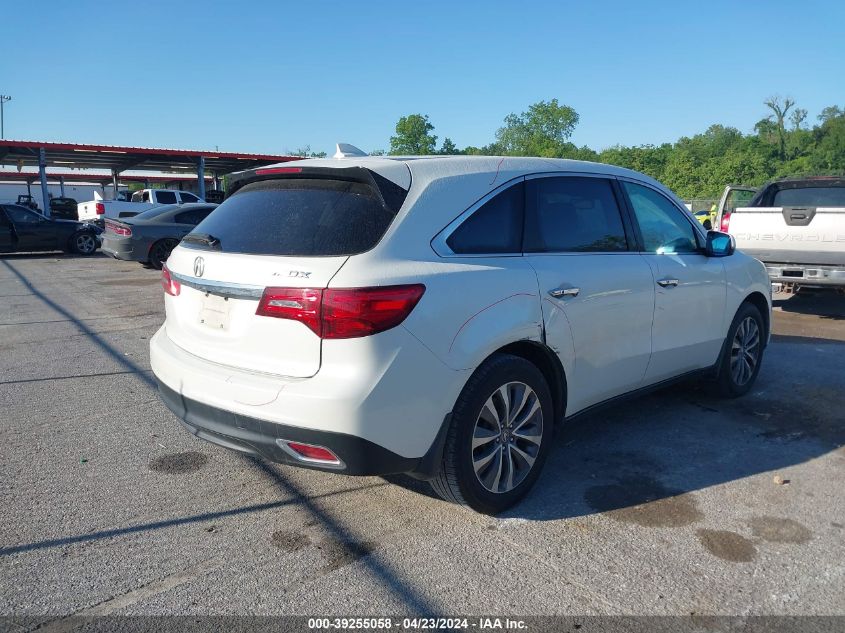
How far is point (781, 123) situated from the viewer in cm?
8062

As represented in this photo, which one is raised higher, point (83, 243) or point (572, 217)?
point (572, 217)

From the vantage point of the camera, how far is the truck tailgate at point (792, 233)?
8.69 m

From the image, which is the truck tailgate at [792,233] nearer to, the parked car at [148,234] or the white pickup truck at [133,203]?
the parked car at [148,234]

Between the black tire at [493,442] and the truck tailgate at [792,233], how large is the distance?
6908mm

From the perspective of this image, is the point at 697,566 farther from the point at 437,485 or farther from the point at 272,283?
the point at 272,283

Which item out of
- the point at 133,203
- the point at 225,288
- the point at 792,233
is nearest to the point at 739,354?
the point at 225,288

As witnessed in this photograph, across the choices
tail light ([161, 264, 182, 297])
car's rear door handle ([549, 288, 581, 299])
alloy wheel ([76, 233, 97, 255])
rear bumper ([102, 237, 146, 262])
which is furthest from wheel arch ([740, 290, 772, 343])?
alloy wheel ([76, 233, 97, 255])

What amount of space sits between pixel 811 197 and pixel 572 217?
7460 millimetres

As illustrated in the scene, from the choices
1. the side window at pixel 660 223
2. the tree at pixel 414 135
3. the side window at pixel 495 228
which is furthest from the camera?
the tree at pixel 414 135

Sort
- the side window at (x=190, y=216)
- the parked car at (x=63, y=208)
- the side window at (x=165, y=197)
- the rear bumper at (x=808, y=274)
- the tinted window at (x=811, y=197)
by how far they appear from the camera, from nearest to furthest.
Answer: the rear bumper at (x=808, y=274)
the tinted window at (x=811, y=197)
the side window at (x=190, y=216)
the side window at (x=165, y=197)
the parked car at (x=63, y=208)

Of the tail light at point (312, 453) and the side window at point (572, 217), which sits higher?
the side window at point (572, 217)

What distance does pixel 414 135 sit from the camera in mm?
77562

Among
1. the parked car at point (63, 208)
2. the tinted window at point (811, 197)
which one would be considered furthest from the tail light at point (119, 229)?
the parked car at point (63, 208)

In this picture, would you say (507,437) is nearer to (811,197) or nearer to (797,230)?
(797,230)
